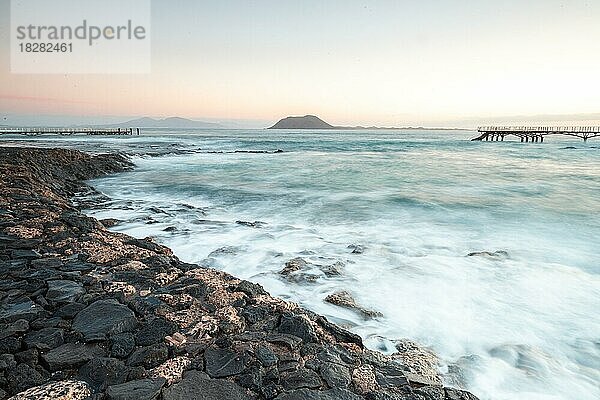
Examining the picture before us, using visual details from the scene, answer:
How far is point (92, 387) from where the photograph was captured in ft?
7.73

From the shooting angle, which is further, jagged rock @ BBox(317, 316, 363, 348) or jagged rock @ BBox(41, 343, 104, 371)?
jagged rock @ BBox(317, 316, 363, 348)

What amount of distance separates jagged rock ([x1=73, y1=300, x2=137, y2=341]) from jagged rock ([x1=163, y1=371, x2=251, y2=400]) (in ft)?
2.51

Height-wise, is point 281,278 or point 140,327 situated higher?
point 140,327

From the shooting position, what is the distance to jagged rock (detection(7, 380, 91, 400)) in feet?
7.27

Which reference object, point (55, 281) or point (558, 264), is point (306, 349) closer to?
point (55, 281)

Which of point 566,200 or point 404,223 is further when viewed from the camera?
point 566,200

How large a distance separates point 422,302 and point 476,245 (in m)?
3.22

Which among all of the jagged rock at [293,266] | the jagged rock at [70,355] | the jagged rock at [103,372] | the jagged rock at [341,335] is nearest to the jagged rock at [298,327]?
the jagged rock at [341,335]

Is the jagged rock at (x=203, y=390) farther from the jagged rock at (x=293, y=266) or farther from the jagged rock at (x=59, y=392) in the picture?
the jagged rock at (x=293, y=266)

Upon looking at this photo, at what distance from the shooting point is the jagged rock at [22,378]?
7.50 ft

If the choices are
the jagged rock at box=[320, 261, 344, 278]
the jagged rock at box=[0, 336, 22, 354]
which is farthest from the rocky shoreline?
the jagged rock at box=[320, 261, 344, 278]

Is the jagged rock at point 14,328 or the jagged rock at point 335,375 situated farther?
the jagged rock at point 14,328

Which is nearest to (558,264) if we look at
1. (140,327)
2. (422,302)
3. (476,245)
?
(476,245)

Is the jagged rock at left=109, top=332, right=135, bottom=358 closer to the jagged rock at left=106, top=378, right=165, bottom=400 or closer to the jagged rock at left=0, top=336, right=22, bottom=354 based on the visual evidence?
the jagged rock at left=106, top=378, right=165, bottom=400
